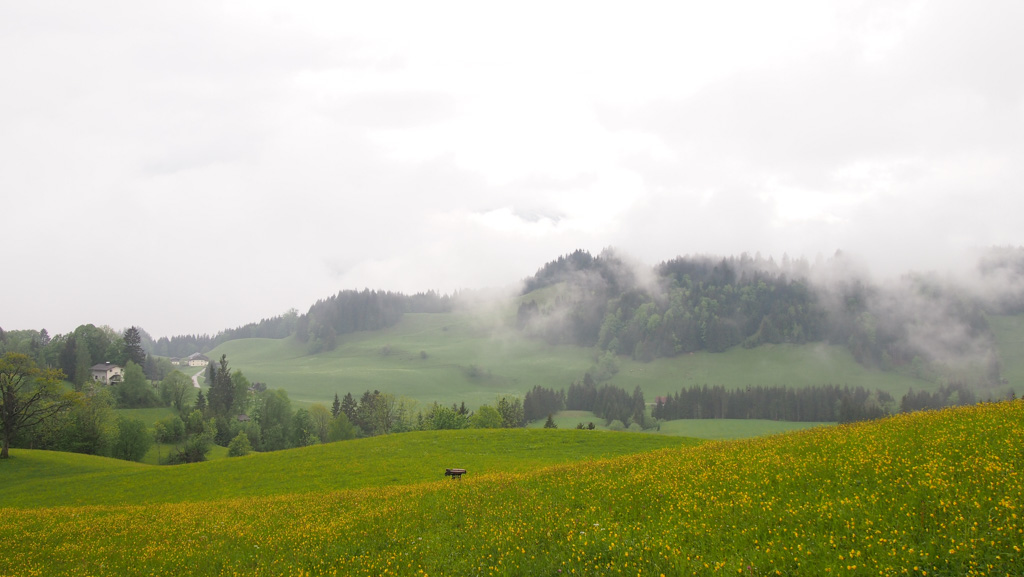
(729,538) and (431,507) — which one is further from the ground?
(729,538)

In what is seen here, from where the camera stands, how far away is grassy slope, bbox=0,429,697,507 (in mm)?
37906

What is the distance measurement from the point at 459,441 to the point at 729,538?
4610 centimetres

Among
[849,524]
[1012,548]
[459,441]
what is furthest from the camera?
[459,441]

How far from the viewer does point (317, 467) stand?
147ft

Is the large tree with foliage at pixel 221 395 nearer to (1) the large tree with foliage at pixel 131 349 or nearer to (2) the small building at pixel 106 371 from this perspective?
(1) the large tree with foliage at pixel 131 349

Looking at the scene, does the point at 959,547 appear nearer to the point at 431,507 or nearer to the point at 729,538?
the point at 729,538

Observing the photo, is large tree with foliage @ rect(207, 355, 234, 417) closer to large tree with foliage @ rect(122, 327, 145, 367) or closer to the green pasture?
the green pasture

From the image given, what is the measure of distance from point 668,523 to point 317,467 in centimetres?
3886

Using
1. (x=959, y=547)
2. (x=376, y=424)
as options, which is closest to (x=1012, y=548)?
(x=959, y=547)

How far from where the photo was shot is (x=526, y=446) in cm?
5141

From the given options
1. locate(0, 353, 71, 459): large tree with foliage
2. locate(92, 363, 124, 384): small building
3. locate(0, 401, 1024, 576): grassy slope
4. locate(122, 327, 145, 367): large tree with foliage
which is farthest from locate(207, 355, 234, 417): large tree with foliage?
locate(0, 401, 1024, 576): grassy slope

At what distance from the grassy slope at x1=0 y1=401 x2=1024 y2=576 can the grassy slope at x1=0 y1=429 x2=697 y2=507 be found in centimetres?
1310

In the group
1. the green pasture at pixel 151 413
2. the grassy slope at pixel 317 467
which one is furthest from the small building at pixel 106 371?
the grassy slope at pixel 317 467

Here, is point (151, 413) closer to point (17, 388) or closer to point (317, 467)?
point (17, 388)
